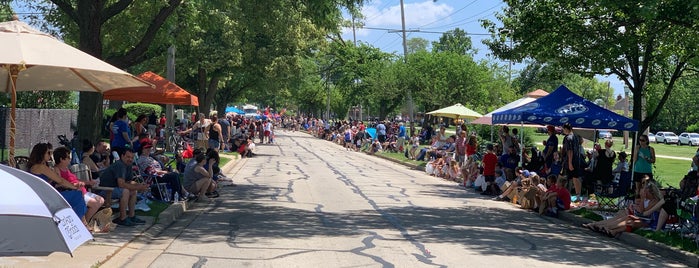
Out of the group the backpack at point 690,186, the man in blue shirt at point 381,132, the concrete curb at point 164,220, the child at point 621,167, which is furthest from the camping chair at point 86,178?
the man in blue shirt at point 381,132

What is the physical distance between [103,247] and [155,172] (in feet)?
15.3

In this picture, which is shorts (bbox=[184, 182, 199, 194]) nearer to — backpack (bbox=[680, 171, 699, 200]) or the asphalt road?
the asphalt road

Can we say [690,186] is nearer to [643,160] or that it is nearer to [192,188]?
[643,160]

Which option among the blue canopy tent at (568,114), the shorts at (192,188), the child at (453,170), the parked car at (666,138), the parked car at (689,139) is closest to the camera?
the shorts at (192,188)

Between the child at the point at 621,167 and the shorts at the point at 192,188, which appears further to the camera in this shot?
the child at the point at 621,167

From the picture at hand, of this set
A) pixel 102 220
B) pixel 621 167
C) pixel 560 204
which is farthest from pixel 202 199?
pixel 621 167

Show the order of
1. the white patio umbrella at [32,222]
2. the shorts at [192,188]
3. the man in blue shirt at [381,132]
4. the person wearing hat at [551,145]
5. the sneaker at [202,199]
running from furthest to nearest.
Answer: the man in blue shirt at [381,132] < the person wearing hat at [551,145] < the sneaker at [202,199] < the shorts at [192,188] < the white patio umbrella at [32,222]

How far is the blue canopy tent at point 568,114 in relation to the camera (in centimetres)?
1720

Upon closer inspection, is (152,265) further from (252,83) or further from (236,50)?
(252,83)

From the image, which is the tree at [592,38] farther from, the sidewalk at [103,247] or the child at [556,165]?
the sidewalk at [103,247]

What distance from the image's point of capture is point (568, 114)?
17.5 meters

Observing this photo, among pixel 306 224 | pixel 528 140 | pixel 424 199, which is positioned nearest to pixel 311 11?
pixel 424 199

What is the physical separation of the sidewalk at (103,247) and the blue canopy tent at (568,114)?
8.92m

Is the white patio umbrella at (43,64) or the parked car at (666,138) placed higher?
the white patio umbrella at (43,64)
